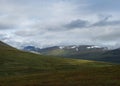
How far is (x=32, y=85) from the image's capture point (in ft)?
192

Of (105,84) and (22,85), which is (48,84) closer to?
(22,85)

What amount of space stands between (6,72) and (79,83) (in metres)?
123

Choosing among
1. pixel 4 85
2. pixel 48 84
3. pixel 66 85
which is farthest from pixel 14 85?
pixel 66 85

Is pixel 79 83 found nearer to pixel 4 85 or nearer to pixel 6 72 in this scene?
pixel 4 85

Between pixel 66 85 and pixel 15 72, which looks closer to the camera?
pixel 66 85

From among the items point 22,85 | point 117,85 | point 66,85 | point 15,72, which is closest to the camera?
point 117,85

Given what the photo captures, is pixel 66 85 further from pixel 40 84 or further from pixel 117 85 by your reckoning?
pixel 117 85

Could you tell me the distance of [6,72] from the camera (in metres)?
176

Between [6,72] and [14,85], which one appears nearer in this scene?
[14,85]

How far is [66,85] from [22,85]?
9.34 metres

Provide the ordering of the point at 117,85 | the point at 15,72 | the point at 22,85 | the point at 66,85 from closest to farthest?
the point at 117,85 < the point at 66,85 < the point at 22,85 < the point at 15,72

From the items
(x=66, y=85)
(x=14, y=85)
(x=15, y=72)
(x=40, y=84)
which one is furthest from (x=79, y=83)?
(x=15, y=72)

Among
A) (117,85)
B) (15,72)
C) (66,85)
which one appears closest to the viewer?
(117,85)

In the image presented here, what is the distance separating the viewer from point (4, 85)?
6222cm
